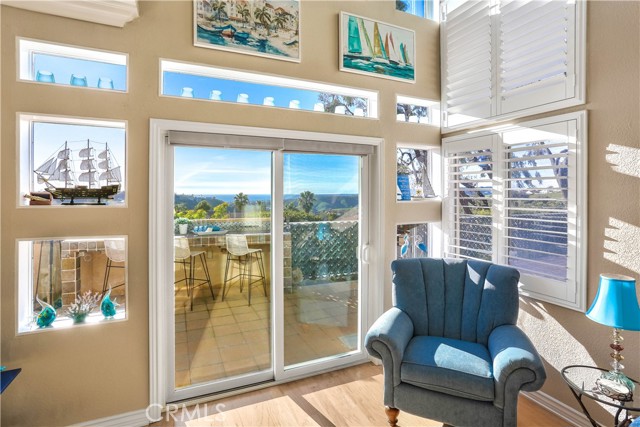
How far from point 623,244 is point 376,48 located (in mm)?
2299

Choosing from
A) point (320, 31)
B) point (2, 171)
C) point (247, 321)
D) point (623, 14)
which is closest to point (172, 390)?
point (247, 321)

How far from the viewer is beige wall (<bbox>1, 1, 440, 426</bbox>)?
1.91m

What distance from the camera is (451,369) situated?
1858 mm

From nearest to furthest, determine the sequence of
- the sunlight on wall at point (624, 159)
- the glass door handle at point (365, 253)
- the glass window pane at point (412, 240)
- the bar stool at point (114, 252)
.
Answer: the sunlight on wall at point (624, 159), the bar stool at point (114, 252), the glass door handle at point (365, 253), the glass window pane at point (412, 240)

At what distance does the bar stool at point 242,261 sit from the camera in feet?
8.54

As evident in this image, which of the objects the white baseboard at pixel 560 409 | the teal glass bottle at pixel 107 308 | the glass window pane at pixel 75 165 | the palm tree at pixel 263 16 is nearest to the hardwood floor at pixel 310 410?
the white baseboard at pixel 560 409

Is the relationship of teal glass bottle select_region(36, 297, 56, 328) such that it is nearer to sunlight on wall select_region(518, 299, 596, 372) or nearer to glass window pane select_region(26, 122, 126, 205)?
glass window pane select_region(26, 122, 126, 205)

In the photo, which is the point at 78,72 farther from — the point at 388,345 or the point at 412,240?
the point at 412,240

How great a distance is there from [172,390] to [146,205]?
4.45 feet

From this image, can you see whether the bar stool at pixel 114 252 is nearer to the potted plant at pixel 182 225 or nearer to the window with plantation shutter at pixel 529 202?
the potted plant at pixel 182 225

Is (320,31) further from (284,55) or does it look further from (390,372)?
(390,372)

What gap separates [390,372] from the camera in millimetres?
1991

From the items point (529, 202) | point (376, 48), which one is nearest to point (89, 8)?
point (376, 48)

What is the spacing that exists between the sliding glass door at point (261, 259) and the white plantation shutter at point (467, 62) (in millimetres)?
993
